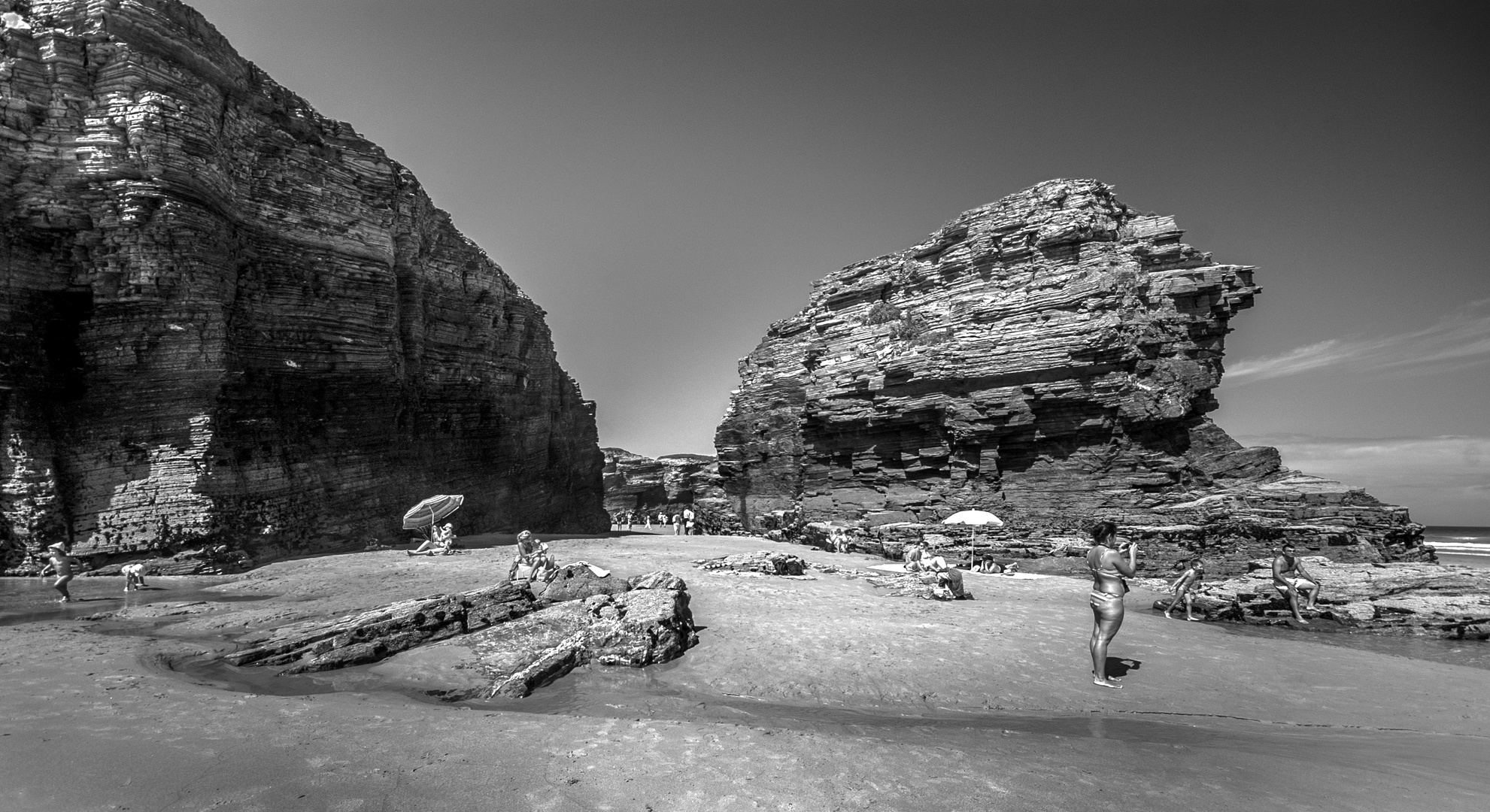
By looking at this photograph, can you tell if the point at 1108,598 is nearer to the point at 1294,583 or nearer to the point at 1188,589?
the point at 1188,589

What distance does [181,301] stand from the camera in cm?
1844

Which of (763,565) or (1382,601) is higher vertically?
(1382,601)

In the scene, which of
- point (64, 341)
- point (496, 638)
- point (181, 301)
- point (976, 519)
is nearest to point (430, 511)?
point (181, 301)

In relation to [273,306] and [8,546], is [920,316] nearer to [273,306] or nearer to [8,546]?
[273,306]

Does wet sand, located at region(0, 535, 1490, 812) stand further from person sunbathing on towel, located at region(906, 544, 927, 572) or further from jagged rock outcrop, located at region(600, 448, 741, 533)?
jagged rock outcrop, located at region(600, 448, 741, 533)

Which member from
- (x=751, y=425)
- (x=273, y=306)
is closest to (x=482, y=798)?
(x=273, y=306)

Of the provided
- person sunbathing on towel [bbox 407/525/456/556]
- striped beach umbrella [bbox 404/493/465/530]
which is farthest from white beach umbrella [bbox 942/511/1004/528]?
striped beach umbrella [bbox 404/493/465/530]

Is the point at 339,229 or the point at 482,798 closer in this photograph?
the point at 482,798

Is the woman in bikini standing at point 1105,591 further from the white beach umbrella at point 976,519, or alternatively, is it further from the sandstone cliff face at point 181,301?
the sandstone cliff face at point 181,301

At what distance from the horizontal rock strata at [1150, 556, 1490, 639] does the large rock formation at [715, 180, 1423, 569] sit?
20.0 ft

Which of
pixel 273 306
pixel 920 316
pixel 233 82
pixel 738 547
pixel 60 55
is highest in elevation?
pixel 233 82

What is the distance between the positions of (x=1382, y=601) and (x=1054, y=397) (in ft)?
50.1

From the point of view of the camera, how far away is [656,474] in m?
70.1

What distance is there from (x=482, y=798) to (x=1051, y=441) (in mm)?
28659
